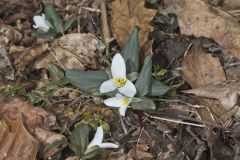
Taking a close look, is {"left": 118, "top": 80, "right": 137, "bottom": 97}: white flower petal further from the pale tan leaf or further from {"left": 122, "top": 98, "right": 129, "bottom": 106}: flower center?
the pale tan leaf

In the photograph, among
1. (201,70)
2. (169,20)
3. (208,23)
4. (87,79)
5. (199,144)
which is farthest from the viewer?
(169,20)

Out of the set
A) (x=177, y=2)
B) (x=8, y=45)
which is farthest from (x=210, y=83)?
(x=8, y=45)

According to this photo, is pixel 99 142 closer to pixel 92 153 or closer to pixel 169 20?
pixel 92 153

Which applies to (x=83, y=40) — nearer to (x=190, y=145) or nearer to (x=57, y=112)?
(x=57, y=112)

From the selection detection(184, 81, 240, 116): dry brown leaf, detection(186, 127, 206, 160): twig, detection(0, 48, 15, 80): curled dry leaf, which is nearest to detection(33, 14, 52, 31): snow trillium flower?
detection(0, 48, 15, 80): curled dry leaf

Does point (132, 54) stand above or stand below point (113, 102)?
above

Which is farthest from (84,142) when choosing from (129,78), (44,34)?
(44,34)
